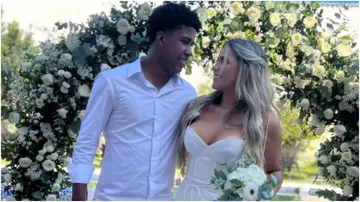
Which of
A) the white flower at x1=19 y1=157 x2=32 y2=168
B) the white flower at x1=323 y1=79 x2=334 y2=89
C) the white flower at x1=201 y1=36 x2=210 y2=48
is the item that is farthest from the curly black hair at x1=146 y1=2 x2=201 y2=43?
the white flower at x1=19 y1=157 x2=32 y2=168

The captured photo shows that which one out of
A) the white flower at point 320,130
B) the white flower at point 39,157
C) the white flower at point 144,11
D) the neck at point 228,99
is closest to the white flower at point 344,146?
the white flower at point 320,130

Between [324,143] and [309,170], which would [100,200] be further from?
[309,170]

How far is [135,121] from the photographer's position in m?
2.09

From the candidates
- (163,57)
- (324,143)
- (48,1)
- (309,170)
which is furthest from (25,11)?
(309,170)

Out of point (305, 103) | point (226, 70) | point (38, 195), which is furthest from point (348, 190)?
point (38, 195)

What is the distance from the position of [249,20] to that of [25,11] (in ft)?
4.39

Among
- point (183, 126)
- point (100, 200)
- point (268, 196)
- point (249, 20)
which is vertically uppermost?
point (249, 20)

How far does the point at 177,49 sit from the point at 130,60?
2.25 feet

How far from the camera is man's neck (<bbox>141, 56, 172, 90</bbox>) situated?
2.16 metres

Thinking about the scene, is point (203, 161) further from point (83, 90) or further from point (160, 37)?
point (83, 90)

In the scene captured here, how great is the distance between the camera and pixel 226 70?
6.86 ft

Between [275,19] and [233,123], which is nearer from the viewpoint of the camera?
[233,123]

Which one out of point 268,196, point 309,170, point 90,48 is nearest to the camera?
point 268,196

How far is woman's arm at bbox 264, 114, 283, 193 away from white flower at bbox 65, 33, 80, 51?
1.17 meters
